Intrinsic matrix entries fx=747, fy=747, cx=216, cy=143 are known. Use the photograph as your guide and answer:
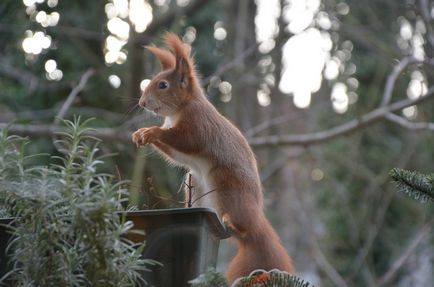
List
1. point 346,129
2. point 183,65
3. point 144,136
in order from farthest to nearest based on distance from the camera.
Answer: point 346,129 → point 183,65 → point 144,136

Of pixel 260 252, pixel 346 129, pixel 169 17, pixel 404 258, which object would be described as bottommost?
pixel 404 258

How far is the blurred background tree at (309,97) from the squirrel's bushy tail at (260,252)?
6.34 ft

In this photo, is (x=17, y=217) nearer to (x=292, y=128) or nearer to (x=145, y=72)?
(x=145, y=72)

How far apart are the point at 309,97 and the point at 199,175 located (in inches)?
158

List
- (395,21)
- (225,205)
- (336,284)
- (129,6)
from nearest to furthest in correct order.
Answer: (225,205), (129,6), (336,284), (395,21)

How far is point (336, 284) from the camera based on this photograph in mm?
4395

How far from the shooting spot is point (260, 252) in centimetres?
163

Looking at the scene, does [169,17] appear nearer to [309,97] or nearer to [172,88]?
[309,97]

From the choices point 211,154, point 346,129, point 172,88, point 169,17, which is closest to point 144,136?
point 211,154

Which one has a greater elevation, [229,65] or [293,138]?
[229,65]

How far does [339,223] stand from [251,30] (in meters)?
1.85

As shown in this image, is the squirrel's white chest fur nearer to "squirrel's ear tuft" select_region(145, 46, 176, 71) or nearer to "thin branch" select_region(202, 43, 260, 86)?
"squirrel's ear tuft" select_region(145, 46, 176, 71)

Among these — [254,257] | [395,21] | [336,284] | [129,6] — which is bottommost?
[336,284]

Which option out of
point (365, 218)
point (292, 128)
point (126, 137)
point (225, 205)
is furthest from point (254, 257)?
point (292, 128)
